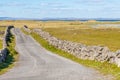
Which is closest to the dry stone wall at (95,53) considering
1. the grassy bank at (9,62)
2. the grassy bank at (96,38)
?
the grassy bank at (9,62)

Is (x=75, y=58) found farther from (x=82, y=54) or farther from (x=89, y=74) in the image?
(x=89, y=74)

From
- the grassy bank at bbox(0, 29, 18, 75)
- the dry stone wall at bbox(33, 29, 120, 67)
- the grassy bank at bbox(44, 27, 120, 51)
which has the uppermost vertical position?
the dry stone wall at bbox(33, 29, 120, 67)

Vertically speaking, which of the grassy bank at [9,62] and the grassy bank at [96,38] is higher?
the grassy bank at [9,62]

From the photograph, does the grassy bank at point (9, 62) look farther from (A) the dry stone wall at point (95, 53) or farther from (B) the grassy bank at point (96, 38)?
(B) the grassy bank at point (96, 38)

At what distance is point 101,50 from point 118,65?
16.4 feet

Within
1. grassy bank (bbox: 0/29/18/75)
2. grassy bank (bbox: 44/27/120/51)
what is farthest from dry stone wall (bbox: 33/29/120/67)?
grassy bank (bbox: 44/27/120/51)

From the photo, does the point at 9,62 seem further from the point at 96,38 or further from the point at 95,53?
the point at 96,38

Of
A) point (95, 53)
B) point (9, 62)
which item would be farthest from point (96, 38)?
point (95, 53)

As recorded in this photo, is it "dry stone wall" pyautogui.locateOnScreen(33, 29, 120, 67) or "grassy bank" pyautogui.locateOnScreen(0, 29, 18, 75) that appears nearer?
"dry stone wall" pyautogui.locateOnScreen(33, 29, 120, 67)

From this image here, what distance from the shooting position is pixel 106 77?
24.5 m

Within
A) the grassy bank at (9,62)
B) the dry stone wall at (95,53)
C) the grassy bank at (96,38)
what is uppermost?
the dry stone wall at (95,53)

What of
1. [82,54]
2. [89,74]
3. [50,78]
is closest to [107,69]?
[89,74]

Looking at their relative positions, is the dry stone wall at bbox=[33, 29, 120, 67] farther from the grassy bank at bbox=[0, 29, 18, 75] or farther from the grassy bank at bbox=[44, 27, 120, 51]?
the grassy bank at bbox=[44, 27, 120, 51]

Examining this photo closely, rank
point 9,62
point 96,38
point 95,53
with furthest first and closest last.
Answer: point 96,38
point 9,62
point 95,53
